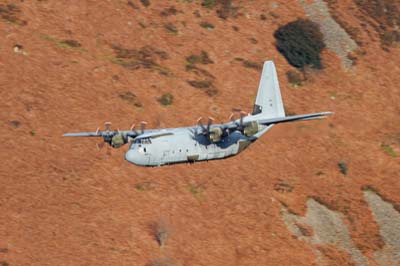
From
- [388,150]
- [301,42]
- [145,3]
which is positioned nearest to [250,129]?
[388,150]

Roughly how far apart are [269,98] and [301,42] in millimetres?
36278

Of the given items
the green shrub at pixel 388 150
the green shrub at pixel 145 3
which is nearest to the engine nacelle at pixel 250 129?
the green shrub at pixel 388 150

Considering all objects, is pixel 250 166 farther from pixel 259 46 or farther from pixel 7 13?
pixel 7 13

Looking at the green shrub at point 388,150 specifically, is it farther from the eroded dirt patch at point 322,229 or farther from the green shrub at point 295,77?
the eroded dirt patch at point 322,229

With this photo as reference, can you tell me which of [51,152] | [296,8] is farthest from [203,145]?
[296,8]

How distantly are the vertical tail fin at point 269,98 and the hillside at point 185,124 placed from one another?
7244 mm

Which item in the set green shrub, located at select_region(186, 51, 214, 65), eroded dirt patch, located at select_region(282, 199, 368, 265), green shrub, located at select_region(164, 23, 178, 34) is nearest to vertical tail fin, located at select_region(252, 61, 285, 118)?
eroded dirt patch, located at select_region(282, 199, 368, 265)

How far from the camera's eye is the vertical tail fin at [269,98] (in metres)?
48.1

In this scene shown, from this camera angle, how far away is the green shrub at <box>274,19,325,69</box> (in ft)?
265

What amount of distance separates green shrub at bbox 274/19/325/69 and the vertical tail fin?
32457 mm

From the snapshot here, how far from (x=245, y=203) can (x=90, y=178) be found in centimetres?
1341

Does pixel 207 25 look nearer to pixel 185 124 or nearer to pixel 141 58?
pixel 141 58

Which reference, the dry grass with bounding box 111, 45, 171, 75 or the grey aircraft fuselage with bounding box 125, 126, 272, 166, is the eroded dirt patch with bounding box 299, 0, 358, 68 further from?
the grey aircraft fuselage with bounding box 125, 126, 272, 166

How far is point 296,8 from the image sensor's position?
284 ft
